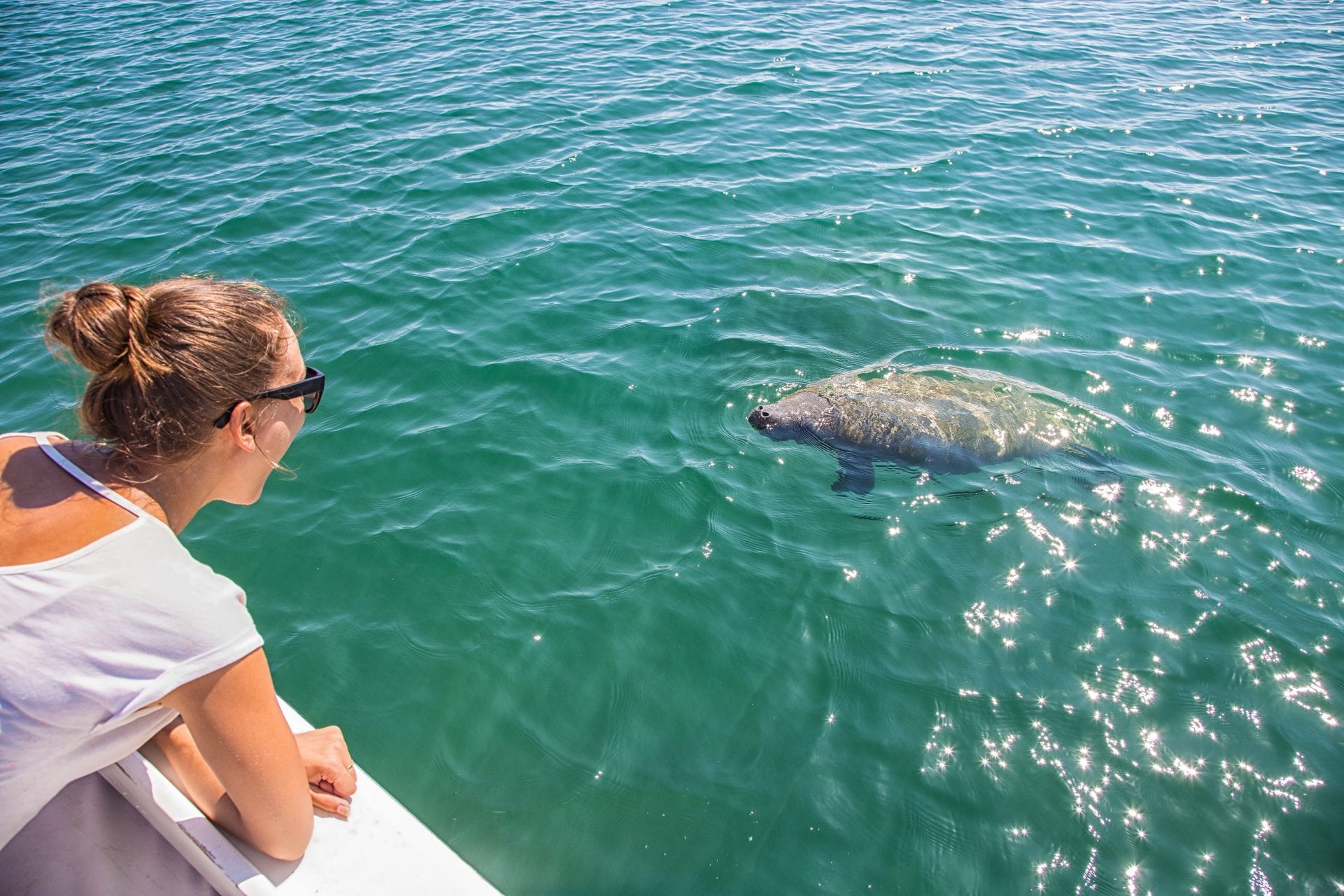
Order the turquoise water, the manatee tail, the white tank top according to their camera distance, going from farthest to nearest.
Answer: the manatee tail → the turquoise water → the white tank top

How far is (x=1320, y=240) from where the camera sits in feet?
32.0

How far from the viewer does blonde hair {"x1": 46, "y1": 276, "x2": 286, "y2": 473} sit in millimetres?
2133

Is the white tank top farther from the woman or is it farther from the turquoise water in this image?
the turquoise water

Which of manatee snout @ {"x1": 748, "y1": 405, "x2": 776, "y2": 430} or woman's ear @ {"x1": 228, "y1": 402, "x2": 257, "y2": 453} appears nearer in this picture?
woman's ear @ {"x1": 228, "y1": 402, "x2": 257, "y2": 453}

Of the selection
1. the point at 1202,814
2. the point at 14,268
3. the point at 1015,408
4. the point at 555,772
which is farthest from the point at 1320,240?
the point at 14,268

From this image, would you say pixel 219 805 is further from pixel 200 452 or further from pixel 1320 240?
pixel 1320 240

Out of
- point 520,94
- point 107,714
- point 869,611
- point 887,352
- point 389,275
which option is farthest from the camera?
point 520,94

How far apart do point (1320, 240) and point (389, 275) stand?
1169cm

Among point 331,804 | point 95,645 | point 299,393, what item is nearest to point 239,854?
point 331,804

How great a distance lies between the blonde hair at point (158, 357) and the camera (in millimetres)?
2133

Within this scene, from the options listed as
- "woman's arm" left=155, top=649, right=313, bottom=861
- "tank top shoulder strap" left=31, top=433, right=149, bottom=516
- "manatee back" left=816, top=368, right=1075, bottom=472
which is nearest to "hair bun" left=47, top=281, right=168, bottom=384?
"tank top shoulder strap" left=31, top=433, right=149, bottom=516

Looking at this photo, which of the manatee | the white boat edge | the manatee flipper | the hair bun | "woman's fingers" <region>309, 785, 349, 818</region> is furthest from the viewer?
the manatee

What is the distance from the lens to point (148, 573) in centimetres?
201

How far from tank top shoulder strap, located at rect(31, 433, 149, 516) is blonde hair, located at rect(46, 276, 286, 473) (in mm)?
105
